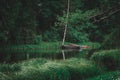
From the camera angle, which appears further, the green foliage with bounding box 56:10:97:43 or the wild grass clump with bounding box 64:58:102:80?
the green foliage with bounding box 56:10:97:43

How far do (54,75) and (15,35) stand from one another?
28.5 meters

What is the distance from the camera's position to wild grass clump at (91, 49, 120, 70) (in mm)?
16922

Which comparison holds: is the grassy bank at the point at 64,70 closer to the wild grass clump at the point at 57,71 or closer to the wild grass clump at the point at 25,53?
the wild grass clump at the point at 57,71

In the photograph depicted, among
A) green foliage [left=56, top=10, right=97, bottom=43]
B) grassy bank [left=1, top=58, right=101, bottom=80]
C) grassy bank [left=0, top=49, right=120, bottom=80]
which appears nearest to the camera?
grassy bank [left=1, top=58, right=101, bottom=80]

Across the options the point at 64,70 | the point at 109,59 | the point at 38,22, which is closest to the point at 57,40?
the point at 38,22

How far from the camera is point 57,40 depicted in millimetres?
46688

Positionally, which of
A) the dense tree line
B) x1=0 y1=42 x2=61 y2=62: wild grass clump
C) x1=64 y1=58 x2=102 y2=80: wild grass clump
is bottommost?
x1=0 y1=42 x2=61 y2=62: wild grass clump

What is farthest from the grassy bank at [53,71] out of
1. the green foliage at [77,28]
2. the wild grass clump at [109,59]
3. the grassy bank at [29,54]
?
the grassy bank at [29,54]

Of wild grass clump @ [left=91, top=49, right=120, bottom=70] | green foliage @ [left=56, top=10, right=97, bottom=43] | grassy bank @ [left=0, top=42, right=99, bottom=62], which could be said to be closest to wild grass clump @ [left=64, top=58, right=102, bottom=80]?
wild grass clump @ [left=91, top=49, right=120, bottom=70]

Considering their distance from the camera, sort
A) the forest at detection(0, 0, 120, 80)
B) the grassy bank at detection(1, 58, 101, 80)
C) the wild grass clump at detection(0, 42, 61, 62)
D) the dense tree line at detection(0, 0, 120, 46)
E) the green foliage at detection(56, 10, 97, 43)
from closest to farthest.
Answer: the grassy bank at detection(1, 58, 101, 80) < the forest at detection(0, 0, 120, 80) < the green foliage at detection(56, 10, 97, 43) < the wild grass clump at detection(0, 42, 61, 62) < the dense tree line at detection(0, 0, 120, 46)

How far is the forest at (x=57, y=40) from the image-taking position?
13.5 metres

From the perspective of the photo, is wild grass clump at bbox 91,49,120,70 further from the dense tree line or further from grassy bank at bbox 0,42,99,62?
the dense tree line

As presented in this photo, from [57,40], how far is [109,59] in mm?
29684

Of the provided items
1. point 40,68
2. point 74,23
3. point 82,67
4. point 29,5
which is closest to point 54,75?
point 40,68
